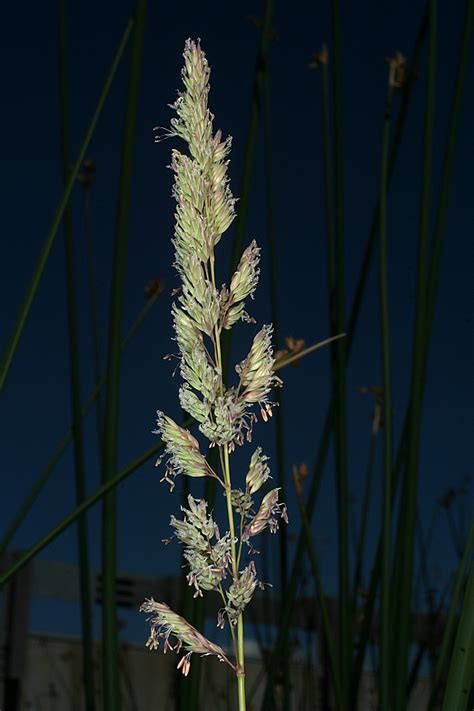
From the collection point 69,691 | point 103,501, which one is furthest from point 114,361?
point 69,691

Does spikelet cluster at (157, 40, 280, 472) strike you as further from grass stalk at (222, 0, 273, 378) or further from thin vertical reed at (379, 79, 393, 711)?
thin vertical reed at (379, 79, 393, 711)

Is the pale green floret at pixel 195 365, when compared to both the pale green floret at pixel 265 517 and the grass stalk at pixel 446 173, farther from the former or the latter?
the grass stalk at pixel 446 173

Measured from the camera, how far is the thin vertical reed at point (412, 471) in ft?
2.38

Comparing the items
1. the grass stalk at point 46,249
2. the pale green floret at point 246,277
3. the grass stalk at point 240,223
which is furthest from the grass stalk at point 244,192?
the pale green floret at point 246,277

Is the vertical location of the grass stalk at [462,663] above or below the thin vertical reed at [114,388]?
below

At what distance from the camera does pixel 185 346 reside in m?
0.27

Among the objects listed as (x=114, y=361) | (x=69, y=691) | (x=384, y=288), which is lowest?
(x=69, y=691)

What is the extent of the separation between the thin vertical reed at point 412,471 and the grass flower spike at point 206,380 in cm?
44

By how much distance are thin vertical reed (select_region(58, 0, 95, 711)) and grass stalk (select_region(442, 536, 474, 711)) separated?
55 centimetres

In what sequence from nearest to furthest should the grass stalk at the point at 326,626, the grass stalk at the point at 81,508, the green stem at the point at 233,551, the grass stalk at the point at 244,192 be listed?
the green stem at the point at 233,551 → the grass stalk at the point at 81,508 → the grass stalk at the point at 244,192 → the grass stalk at the point at 326,626

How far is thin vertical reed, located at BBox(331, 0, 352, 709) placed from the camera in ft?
2.76

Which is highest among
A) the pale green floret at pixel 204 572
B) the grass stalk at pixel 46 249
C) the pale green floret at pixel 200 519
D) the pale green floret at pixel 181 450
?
the grass stalk at pixel 46 249

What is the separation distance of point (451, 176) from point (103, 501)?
0.45 m

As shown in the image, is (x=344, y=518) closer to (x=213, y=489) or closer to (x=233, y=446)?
(x=213, y=489)
